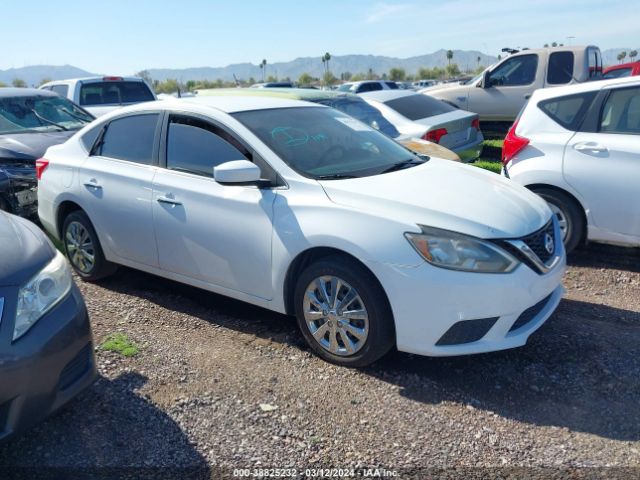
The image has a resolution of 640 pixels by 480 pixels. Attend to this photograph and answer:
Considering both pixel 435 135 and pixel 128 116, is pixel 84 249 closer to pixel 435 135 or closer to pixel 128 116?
pixel 128 116

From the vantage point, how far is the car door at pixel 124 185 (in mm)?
4672

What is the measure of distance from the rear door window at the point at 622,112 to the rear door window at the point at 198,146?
3.46 meters

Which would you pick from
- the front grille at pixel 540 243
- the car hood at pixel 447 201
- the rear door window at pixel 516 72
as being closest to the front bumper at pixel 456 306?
the front grille at pixel 540 243

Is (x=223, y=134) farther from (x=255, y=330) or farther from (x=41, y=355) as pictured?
(x=41, y=355)

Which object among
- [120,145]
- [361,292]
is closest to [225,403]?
[361,292]

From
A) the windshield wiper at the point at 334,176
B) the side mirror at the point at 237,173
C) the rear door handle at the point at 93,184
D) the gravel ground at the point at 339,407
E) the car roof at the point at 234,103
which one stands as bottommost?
the gravel ground at the point at 339,407

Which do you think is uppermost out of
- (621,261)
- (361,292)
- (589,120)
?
(589,120)

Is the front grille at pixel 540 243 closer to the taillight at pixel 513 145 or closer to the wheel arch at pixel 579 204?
the wheel arch at pixel 579 204

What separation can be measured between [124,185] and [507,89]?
977 centimetres

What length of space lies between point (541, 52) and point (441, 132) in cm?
511

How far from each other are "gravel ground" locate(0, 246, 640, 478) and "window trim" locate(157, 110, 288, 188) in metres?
1.11

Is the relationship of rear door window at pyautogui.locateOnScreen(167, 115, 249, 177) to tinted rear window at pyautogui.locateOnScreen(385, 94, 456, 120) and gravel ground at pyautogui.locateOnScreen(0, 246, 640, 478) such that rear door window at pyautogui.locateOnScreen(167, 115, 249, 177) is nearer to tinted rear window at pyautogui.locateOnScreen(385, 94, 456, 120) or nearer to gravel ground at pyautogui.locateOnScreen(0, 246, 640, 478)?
gravel ground at pyautogui.locateOnScreen(0, 246, 640, 478)

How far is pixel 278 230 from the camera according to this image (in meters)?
3.89

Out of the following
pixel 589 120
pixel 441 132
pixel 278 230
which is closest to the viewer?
pixel 278 230
